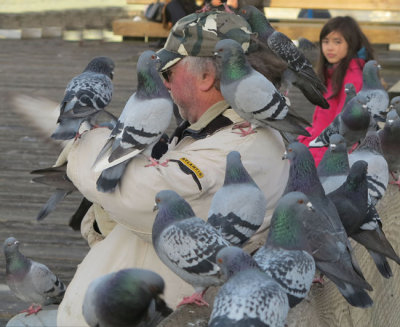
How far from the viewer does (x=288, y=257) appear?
8.54 ft

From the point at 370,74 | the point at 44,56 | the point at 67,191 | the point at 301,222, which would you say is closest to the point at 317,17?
the point at 44,56

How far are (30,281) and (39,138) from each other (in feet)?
2.74

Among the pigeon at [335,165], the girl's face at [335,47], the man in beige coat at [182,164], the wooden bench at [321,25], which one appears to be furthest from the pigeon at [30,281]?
the wooden bench at [321,25]

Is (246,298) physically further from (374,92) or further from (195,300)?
(374,92)

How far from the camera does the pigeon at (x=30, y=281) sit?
465cm

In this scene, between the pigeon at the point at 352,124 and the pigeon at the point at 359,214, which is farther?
the pigeon at the point at 352,124

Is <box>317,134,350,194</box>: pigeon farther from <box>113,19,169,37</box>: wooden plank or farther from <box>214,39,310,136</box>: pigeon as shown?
<box>113,19,169,37</box>: wooden plank

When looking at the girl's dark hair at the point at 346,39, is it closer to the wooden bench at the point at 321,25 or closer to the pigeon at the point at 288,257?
the pigeon at the point at 288,257

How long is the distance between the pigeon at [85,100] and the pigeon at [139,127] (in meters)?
0.34

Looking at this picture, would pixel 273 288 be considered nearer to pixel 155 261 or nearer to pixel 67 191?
pixel 155 261

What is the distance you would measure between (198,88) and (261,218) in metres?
0.64

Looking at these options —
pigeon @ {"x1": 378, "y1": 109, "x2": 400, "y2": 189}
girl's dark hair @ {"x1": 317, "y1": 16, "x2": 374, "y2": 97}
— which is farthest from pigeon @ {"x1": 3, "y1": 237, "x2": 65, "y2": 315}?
girl's dark hair @ {"x1": 317, "y1": 16, "x2": 374, "y2": 97}

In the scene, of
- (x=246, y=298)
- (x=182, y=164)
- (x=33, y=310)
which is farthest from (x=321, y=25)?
(x=246, y=298)

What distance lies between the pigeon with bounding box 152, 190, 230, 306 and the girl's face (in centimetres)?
456
